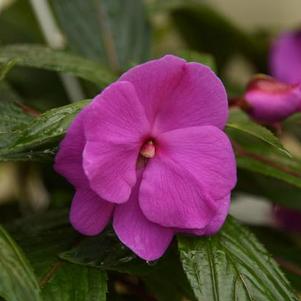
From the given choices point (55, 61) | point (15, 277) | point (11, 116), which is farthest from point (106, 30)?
point (15, 277)

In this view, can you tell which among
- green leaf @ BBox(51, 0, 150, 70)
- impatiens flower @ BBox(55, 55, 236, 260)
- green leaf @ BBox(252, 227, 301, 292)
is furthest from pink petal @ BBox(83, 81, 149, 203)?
green leaf @ BBox(51, 0, 150, 70)

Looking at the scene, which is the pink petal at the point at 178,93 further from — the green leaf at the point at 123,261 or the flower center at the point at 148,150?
the green leaf at the point at 123,261

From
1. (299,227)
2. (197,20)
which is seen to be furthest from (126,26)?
(299,227)

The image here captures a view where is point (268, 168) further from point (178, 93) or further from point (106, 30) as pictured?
point (106, 30)

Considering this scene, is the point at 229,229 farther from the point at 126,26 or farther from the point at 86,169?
the point at 126,26

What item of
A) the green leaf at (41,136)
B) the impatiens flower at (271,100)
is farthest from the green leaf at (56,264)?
the impatiens flower at (271,100)

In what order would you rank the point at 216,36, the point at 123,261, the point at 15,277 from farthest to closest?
the point at 216,36 → the point at 123,261 → the point at 15,277

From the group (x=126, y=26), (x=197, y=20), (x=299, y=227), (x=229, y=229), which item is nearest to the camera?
(x=229, y=229)
